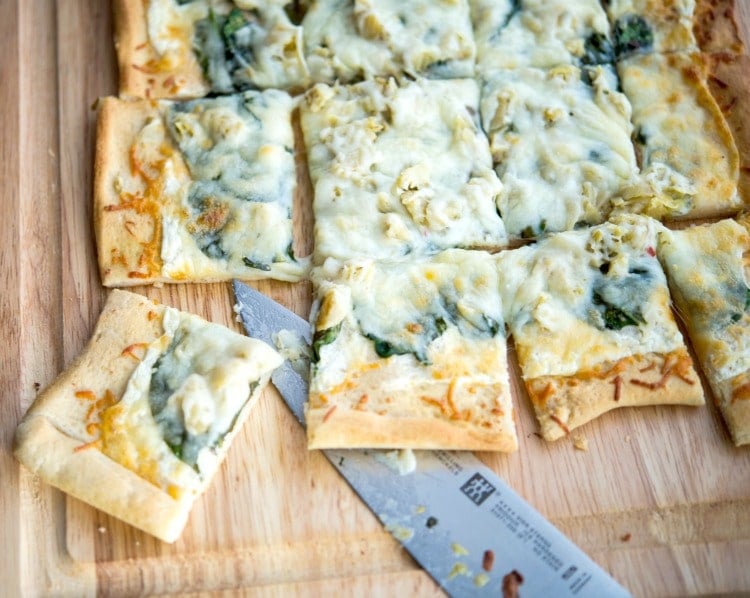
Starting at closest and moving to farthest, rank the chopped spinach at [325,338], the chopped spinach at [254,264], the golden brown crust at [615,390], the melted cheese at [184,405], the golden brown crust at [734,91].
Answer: the melted cheese at [184,405] < the golden brown crust at [615,390] < the chopped spinach at [325,338] < the chopped spinach at [254,264] < the golden brown crust at [734,91]

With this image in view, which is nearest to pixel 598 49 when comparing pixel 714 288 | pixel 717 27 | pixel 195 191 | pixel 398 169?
pixel 717 27

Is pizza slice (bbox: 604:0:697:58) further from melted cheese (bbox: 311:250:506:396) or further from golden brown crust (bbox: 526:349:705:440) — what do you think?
golden brown crust (bbox: 526:349:705:440)

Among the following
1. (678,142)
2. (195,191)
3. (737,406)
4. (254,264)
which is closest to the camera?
(737,406)

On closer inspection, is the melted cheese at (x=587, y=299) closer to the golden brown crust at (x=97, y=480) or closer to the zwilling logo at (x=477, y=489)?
the zwilling logo at (x=477, y=489)

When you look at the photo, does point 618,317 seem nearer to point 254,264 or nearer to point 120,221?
point 254,264

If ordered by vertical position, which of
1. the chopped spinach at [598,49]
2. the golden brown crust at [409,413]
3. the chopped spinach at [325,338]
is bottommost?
the golden brown crust at [409,413]

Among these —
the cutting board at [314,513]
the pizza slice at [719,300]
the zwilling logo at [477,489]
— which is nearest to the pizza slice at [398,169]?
the cutting board at [314,513]

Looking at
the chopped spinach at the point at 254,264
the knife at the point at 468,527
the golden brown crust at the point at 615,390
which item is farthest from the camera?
the chopped spinach at the point at 254,264

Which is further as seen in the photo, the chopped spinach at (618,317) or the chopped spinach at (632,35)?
the chopped spinach at (632,35)
